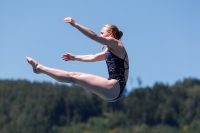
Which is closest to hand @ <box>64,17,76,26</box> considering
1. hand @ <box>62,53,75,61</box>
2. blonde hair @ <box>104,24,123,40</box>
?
blonde hair @ <box>104,24,123,40</box>

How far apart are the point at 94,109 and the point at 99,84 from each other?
132307 millimetres

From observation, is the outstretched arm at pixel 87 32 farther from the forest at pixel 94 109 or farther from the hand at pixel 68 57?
the forest at pixel 94 109

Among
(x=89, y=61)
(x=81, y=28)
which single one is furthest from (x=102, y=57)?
(x=81, y=28)

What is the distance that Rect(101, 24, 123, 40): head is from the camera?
15304 millimetres

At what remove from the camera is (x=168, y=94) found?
147 meters

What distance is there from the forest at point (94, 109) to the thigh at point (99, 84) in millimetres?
111854

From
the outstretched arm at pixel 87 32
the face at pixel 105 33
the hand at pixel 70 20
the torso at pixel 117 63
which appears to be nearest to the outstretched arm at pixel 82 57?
the torso at pixel 117 63

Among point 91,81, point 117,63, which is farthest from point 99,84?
point 117,63

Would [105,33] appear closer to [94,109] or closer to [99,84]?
[99,84]

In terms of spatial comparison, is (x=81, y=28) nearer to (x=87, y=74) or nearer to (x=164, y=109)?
(x=87, y=74)

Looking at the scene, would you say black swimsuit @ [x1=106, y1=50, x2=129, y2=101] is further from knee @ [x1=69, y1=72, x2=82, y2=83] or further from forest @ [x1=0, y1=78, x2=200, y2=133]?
forest @ [x1=0, y1=78, x2=200, y2=133]

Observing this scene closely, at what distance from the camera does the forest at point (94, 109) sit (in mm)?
130750

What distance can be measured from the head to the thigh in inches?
43.4

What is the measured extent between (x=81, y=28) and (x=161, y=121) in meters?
126
